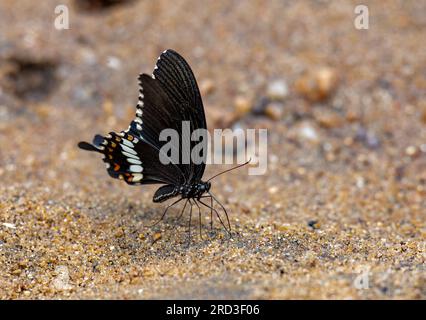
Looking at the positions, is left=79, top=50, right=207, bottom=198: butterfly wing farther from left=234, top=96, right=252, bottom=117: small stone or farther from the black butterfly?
left=234, top=96, right=252, bottom=117: small stone

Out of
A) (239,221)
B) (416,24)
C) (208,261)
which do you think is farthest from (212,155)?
(416,24)

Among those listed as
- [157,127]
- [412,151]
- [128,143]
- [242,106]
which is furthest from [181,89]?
[412,151]

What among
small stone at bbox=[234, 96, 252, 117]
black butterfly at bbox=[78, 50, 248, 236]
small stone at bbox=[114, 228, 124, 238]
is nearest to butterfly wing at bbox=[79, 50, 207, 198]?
black butterfly at bbox=[78, 50, 248, 236]

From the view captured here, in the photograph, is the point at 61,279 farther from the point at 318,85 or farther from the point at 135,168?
the point at 318,85

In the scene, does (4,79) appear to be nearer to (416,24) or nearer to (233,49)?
(233,49)

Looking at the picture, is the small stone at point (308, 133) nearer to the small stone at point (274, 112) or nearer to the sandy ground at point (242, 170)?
the sandy ground at point (242, 170)

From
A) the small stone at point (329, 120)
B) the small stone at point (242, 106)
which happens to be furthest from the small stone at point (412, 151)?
the small stone at point (242, 106)
